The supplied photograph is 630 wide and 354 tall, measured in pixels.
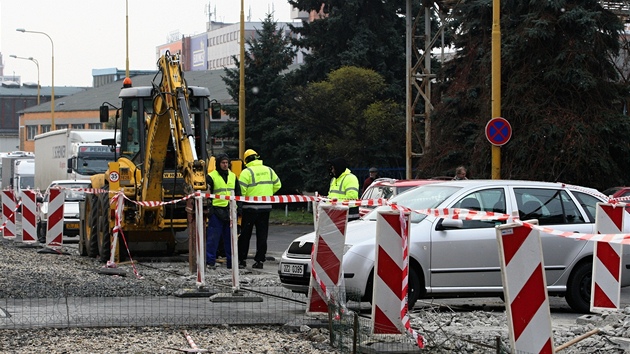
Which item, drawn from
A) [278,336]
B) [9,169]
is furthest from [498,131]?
[9,169]

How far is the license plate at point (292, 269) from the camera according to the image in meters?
12.5

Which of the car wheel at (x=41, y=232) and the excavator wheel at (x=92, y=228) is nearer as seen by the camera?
the excavator wheel at (x=92, y=228)

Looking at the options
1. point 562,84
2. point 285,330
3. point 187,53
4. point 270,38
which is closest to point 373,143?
point 270,38

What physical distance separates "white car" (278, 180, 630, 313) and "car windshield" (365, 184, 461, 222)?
14mm

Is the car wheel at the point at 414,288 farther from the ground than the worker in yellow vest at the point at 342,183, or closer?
closer

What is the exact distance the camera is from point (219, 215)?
1759 centimetres

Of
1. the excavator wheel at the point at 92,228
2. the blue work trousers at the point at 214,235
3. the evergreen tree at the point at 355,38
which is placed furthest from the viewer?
the evergreen tree at the point at 355,38

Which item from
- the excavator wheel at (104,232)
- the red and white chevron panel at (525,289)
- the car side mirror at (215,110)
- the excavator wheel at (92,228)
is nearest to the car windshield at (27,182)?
the excavator wheel at (92,228)

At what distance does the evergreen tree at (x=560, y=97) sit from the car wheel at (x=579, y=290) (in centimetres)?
1511

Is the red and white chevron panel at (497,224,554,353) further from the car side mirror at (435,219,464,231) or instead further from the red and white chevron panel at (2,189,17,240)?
the red and white chevron panel at (2,189,17,240)

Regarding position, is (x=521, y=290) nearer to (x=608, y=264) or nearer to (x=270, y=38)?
(x=608, y=264)

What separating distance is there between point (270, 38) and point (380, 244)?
125 ft

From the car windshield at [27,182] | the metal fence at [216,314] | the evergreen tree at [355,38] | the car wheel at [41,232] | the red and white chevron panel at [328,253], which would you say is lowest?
the car wheel at [41,232]

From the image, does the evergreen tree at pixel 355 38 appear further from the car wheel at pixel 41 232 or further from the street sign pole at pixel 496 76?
the street sign pole at pixel 496 76
